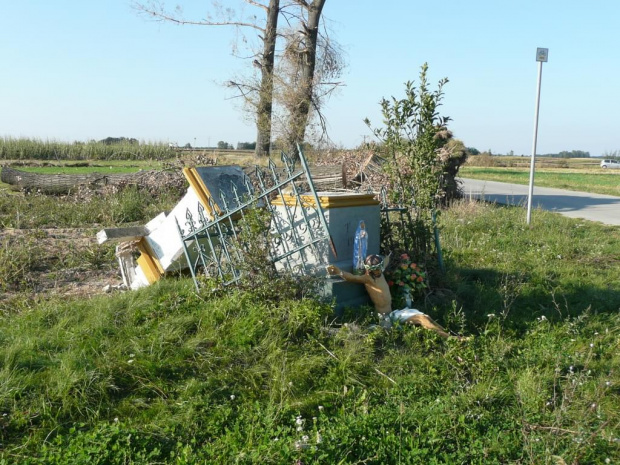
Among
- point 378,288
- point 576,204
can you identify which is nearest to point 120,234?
point 378,288

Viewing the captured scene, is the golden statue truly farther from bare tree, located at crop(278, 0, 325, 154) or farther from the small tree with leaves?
bare tree, located at crop(278, 0, 325, 154)

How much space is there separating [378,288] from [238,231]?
156 cm

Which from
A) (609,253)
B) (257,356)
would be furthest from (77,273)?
(609,253)

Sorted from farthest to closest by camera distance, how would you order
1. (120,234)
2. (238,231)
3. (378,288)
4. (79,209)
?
(79,209), (120,234), (238,231), (378,288)

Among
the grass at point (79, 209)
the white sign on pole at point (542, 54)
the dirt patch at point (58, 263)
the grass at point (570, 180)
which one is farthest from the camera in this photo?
the grass at point (570, 180)

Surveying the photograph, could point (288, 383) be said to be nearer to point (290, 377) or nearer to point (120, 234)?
point (290, 377)

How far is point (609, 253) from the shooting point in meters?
8.84

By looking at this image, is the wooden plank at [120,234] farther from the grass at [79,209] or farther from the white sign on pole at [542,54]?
the white sign on pole at [542,54]

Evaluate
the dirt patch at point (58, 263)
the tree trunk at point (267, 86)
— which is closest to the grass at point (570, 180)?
the tree trunk at point (267, 86)

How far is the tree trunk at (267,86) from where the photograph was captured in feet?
55.4

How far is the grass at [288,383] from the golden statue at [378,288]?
0.16 m

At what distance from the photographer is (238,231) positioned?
566 cm

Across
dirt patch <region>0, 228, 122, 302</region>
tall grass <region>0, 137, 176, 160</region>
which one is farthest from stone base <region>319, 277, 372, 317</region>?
tall grass <region>0, 137, 176, 160</region>

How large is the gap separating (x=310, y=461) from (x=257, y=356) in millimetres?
1326
